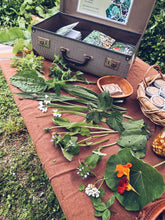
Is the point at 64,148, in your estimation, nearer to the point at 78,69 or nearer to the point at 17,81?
the point at 17,81

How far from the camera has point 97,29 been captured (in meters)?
1.58

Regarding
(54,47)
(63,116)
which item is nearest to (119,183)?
(63,116)

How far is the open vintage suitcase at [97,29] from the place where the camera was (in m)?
1.19

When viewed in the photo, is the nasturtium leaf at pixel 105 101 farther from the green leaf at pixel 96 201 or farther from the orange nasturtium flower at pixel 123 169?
the green leaf at pixel 96 201

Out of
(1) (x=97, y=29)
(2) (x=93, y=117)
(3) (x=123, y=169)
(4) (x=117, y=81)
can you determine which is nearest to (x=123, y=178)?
(3) (x=123, y=169)

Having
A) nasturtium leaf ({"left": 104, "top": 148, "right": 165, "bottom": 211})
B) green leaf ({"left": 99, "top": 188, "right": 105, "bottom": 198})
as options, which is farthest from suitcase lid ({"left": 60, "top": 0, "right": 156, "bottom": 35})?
green leaf ({"left": 99, "top": 188, "right": 105, "bottom": 198})

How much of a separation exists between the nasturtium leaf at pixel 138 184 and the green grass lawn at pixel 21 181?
0.95m

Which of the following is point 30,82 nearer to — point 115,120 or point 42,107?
point 42,107

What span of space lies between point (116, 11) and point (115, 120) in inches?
39.0

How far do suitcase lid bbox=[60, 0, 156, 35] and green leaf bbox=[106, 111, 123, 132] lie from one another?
83 centimetres

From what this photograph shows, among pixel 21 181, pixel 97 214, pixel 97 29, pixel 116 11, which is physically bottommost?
pixel 21 181

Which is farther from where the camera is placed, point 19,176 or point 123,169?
point 19,176

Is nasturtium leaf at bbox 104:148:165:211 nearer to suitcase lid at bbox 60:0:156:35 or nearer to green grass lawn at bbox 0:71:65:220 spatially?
green grass lawn at bbox 0:71:65:220

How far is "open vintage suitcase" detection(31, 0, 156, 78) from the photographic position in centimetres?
119
